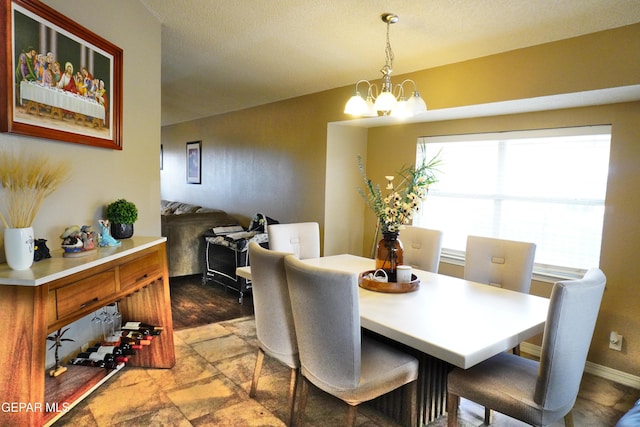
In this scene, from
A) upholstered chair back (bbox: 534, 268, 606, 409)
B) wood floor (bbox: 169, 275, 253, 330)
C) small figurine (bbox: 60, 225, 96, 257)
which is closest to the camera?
upholstered chair back (bbox: 534, 268, 606, 409)

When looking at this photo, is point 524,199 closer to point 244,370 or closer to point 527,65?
point 527,65

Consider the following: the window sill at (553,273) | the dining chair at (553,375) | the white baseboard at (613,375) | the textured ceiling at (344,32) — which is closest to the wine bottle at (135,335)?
the dining chair at (553,375)

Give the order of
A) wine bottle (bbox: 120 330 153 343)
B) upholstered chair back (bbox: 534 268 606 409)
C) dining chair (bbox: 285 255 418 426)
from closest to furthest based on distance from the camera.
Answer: upholstered chair back (bbox: 534 268 606 409)
dining chair (bbox: 285 255 418 426)
wine bottle (bbox: 120 330 153 343)

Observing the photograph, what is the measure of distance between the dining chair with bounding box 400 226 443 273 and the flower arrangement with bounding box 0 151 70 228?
90.4 inches

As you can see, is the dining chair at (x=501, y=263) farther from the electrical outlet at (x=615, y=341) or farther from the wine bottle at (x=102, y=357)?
the wine bottle at (x=102, y=357)

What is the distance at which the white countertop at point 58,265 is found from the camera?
59.3 inches

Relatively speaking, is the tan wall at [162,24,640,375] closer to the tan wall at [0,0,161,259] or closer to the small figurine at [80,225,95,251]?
the tan wall at [0,0,161,259]

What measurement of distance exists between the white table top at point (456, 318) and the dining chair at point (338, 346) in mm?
171

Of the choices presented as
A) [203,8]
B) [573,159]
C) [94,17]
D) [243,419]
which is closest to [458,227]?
[573,159]

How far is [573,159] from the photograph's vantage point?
2.96 meters

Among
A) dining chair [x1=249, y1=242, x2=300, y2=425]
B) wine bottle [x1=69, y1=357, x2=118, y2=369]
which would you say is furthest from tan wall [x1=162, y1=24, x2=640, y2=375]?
wine bottle [x1=69, y1=357, x2=118, y2=369]

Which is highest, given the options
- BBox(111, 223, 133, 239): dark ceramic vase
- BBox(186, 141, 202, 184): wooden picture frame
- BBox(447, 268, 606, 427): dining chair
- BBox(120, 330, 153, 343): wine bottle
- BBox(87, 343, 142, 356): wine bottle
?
BBox(186, 141, 202, 184): wooden picture frame

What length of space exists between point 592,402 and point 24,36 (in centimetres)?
367

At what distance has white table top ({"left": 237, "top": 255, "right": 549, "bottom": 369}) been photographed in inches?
58.8
